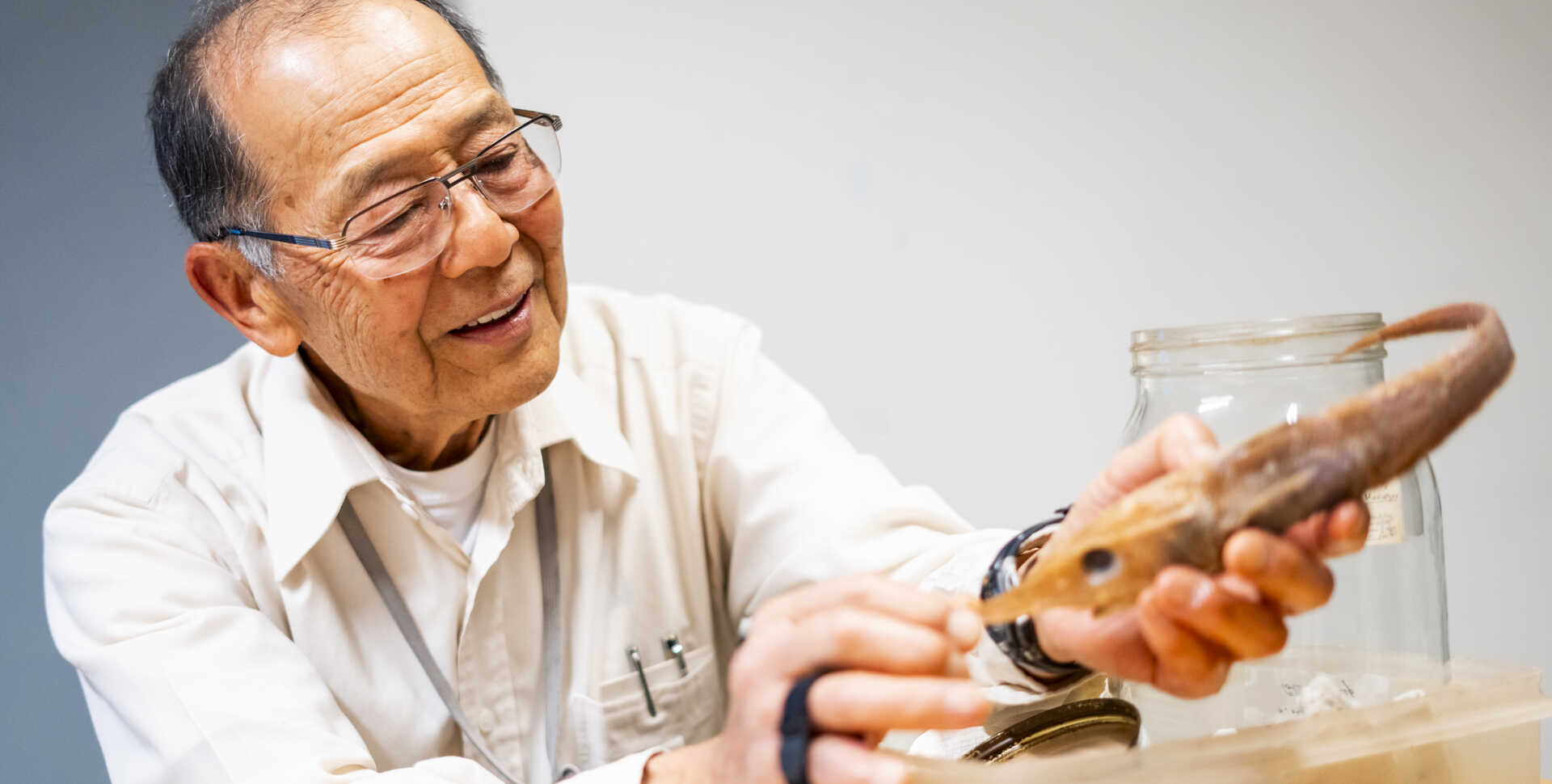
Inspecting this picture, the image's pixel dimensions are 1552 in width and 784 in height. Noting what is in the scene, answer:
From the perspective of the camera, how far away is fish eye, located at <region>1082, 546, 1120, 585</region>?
0.51m

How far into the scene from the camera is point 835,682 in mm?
564

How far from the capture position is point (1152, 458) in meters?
0.64

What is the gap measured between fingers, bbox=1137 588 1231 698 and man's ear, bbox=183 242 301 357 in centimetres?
101

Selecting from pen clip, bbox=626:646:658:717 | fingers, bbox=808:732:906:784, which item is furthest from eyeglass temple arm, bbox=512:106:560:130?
fingers, bbox=808:732:906:784

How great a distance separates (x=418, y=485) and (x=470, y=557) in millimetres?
111

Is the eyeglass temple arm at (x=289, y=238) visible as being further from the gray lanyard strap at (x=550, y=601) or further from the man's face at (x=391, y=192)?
the gray lanyard strap at (x=550, y=601)

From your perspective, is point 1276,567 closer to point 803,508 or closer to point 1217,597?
point 1217,597

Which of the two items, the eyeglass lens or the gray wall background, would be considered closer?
the eyeglass lens

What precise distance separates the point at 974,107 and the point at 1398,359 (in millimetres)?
1221

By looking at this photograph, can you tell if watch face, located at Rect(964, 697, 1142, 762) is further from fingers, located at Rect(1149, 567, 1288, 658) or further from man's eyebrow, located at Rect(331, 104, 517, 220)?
man's eyebrow, located at Rect(331, 104, 517, 220)

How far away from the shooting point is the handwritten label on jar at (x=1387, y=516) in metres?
0.71

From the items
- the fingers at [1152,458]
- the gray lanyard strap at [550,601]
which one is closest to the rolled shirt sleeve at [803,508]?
the gray lanyard strap at [550,601]

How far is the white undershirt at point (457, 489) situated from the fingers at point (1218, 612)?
97cm

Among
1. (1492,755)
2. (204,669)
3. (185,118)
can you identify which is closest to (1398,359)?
(1492,755)
